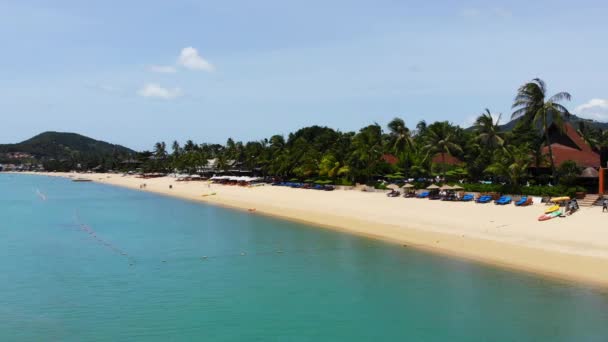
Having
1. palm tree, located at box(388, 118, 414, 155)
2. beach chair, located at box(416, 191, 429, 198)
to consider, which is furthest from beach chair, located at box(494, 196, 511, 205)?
palm tree, located at box(388, 118, 414, 155)

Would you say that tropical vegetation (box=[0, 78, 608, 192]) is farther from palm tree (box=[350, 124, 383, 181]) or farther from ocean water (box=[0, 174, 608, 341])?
ocean water (box=[0, 174, 608, 341])

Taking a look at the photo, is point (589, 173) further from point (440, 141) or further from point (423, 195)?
point (440, 141)

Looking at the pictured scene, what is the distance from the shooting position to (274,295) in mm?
18969

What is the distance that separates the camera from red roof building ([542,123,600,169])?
42.7 metres

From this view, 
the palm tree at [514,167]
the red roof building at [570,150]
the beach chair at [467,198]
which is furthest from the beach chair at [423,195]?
the red roof building at [570,150]

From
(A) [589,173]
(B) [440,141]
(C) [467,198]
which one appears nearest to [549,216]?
(C) [467,198]

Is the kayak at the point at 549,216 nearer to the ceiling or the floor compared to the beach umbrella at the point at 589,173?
nearer to the floor

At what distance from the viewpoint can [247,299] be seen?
1841 cm

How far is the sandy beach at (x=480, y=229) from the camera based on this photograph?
72.8 feet

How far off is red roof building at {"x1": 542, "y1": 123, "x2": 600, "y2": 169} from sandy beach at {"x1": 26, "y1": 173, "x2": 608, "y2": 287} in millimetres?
11472

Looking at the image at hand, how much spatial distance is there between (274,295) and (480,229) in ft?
49.2

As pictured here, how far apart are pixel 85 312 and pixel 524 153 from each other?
115 feet

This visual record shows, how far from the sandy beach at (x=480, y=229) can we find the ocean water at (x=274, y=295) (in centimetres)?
173

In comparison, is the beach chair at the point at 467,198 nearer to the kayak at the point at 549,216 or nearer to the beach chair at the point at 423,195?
the beach chair at the point at 423,195
